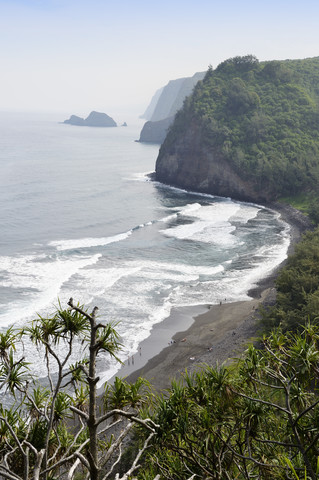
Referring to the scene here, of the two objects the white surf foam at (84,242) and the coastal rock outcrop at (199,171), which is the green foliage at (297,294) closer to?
the white surf foam at (84,242)

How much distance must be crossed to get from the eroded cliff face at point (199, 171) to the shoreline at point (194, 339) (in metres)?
48.5

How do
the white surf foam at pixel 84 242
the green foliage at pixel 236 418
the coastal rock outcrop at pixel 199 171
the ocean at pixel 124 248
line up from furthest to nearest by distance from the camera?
1. the coastal rock outcrop at pixel 199 171
2. the white surf foam at pixel 84 242
3. the ocean at pixel 124 248
4. the green foliage at pixel 236 418

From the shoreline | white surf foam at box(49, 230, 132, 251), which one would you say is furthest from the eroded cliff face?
the shoreline

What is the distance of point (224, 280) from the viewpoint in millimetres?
50750

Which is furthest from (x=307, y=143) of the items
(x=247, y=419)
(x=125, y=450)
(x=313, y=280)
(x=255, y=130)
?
(x=247, y=419)

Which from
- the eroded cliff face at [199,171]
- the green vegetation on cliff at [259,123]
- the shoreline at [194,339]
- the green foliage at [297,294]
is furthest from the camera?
the eroded cliff face at [199,171]

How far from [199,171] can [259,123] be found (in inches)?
736

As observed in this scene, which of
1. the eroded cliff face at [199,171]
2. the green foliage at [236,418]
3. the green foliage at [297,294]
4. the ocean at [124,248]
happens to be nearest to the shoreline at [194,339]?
the ocean at [124,248]

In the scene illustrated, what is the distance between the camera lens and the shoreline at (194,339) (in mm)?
33500

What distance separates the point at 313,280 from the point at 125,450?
21971mm

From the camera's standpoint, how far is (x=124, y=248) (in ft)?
205

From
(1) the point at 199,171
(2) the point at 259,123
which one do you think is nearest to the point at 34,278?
(1) the point at 199,171

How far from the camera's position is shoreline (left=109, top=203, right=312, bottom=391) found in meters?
33.5

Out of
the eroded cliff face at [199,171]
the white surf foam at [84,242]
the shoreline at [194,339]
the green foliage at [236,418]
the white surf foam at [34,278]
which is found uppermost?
the eroded cliff face at [199,171]
